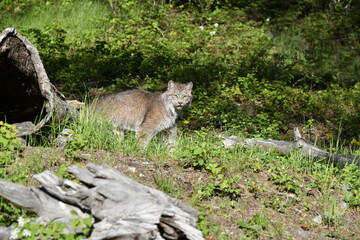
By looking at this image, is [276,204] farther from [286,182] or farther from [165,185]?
[165,185]

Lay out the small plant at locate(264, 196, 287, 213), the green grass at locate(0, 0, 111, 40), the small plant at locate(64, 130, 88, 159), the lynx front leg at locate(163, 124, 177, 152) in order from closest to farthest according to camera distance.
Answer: the small plant at locate(264, 196, 287, 213) → the small plant at locate(64, 130, 88, 159) → the lynx front leg at locate(163, 124, 177, 152) → the green grass at locate(0, 0, 111, 40)

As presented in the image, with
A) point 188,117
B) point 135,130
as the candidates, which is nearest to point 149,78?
point 188,117

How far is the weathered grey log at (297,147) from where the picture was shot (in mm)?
6781

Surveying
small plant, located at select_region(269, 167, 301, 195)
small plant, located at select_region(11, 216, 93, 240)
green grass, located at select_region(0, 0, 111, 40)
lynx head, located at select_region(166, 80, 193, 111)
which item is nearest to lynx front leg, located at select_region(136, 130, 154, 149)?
lynx head, located at select_region(166, 80, 193, 111)

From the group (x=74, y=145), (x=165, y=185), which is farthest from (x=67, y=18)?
(x=165, y=185)

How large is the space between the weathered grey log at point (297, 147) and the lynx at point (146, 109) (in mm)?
1209

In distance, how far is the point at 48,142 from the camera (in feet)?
20.1

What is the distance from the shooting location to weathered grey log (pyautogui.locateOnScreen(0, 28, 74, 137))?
6098mm

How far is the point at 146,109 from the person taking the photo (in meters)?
8.05

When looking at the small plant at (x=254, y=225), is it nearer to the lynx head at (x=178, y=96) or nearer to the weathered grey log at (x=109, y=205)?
the weathered grey log at (x=109, y=205)

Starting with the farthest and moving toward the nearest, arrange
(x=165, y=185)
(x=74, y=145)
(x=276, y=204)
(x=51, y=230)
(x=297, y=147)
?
(x=297, y=147) → (x=74, y=145) → (x=276, y=204) → (x=165, y=185) → (x=51, y=230)

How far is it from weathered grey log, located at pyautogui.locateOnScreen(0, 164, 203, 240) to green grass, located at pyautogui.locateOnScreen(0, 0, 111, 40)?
8722 mm

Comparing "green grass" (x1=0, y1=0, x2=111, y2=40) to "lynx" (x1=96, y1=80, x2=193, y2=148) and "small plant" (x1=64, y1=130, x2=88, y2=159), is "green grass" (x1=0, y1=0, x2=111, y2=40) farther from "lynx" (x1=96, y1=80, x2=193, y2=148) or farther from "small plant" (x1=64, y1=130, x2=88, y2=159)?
"small plant" (x1=64, y1=130, x2=88, y2=159)

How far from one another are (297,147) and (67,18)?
875 cm
